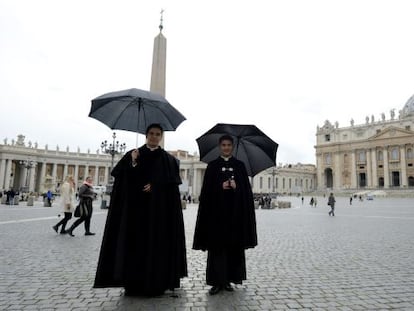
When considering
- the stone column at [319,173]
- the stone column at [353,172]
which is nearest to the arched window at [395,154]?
the stone column at [353,172]

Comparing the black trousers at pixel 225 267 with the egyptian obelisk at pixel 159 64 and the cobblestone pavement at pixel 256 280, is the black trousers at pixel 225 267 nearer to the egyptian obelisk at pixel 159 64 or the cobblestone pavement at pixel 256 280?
the cobblestone pavement at pixel 256 280

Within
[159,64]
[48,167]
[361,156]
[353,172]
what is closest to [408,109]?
[361,156]

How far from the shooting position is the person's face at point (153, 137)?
12.8 ft

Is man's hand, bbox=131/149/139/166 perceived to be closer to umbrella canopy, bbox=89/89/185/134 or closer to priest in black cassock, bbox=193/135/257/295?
umbrella canopy, bbox=89/89/185/134

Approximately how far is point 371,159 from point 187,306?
74.4m

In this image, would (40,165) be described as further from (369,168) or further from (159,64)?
(369,168)

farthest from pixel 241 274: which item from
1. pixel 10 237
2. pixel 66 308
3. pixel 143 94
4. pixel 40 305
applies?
pixel 10 237

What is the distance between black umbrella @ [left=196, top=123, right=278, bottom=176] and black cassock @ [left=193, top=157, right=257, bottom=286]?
0.49 metres

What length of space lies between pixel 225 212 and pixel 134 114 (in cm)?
185

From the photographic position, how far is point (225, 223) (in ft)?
13.0

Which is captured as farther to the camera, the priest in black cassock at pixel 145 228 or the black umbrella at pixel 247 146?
the black umbrella at pixel 247 146

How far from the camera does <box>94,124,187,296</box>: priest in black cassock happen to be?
3596 mm

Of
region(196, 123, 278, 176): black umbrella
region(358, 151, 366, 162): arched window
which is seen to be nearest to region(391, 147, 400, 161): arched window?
region(358, 151, 366, 162): arched window

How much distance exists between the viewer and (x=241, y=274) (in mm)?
4082
